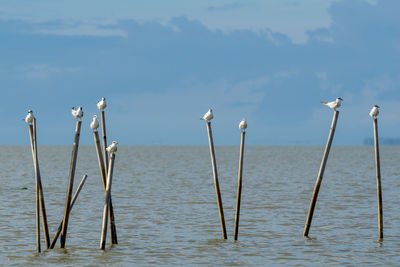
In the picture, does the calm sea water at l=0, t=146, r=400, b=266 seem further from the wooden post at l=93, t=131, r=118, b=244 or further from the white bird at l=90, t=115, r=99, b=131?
the white bird at l=90, t=115, r=99, b=131

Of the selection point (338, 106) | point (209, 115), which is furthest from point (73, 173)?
point (338, 106)

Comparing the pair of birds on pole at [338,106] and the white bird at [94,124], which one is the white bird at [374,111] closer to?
the pair of birds on pole at [338,106]

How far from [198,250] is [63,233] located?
4.10 meters

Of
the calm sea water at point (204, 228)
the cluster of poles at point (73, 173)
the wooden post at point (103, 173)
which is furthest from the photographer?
the calm sea water at point (204, 228)

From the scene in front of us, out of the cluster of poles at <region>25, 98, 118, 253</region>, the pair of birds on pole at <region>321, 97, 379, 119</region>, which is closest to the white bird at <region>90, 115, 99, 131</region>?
the cluster of poles at <region>25, 98, 118, 253</region>

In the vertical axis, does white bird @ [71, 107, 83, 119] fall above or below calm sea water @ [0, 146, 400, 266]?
above

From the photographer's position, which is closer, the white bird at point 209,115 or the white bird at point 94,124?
the white bird at point 94,124

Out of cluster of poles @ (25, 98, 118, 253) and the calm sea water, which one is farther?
the calm sea water

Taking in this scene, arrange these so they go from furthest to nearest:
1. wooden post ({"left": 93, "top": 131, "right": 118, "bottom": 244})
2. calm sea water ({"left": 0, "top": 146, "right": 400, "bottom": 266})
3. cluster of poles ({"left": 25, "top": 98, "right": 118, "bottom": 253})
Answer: calm sea water ({"left": 0, "top": 146, "right": 400, "bottom": 266}), wooden post ({"left": 93, "top": 131, "right": 118, "bottom": 244}), cluster of poles ({"left": 25, "top": 98, "right": 118, "bottom": 253})

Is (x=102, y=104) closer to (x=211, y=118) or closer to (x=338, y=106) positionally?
(x=211, y=118)

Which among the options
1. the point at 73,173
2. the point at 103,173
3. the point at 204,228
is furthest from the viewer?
the point at 204,228

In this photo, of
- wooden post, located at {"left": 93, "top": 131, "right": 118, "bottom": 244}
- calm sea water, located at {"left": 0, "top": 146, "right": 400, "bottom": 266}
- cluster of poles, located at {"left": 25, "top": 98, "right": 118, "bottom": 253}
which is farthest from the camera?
calm sea water, located at {"left": 0, "top": 146, "right": 400, "bottom": 266}

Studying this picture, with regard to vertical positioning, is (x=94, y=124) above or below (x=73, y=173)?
above

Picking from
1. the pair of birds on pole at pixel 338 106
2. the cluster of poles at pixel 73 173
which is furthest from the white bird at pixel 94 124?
the pair of birds on pole at pixel 338 106
